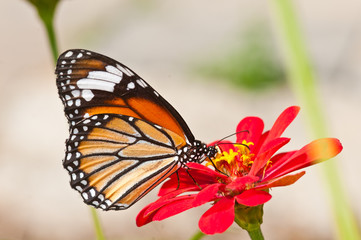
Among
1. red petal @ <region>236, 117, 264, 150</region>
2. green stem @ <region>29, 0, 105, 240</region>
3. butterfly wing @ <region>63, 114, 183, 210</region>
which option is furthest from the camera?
green stem @ <region>29, 0, 105, 240</region>

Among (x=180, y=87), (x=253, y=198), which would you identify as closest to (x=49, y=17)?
(x=253, y=198)

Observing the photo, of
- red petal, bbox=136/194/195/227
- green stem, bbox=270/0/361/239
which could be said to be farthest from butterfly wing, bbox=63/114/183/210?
green stem, bbox=270/0/361/239

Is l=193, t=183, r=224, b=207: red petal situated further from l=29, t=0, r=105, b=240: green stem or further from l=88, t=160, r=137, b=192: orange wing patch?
l=29, t=0, r=105, b=240: green stem

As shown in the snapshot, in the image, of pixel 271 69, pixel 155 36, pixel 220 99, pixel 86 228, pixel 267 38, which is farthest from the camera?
pixel 155 36

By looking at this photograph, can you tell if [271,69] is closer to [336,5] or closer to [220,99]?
[220,99]

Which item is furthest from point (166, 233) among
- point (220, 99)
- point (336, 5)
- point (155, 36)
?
point (336, 5)

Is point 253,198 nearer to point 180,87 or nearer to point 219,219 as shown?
point 219,219

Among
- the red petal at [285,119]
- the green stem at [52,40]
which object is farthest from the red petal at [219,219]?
the green stem at [52,40]

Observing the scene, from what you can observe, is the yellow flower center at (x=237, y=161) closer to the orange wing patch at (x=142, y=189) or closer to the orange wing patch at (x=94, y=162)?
the orange wing patch at (x=142, y=189)
